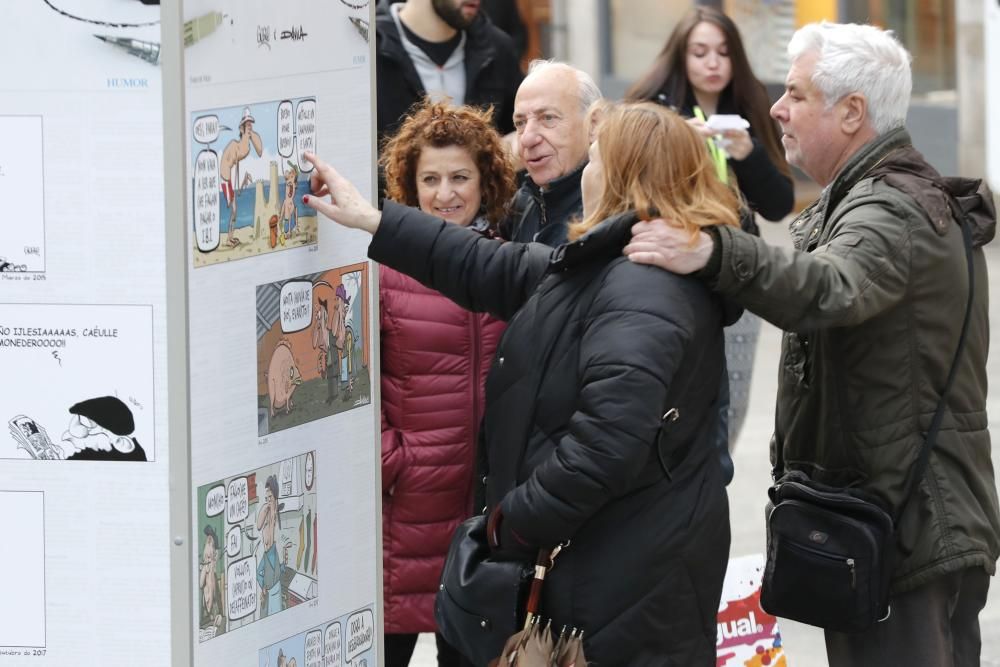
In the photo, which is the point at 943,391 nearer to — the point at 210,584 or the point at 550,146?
the point at 550,146

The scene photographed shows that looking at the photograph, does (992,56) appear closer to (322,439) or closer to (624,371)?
(624,371)

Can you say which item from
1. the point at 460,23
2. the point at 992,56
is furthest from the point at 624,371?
the point at 460,23

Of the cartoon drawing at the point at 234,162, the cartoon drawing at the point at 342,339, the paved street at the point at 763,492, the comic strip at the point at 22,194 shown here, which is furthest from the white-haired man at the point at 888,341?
the paved street at the point at 763,492

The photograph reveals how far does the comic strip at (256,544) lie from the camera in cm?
296

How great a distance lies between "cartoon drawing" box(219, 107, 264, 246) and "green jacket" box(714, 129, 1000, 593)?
1.02 metres

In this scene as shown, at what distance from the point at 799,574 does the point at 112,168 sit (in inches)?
63.2

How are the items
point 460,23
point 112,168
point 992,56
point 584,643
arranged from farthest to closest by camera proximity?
1. point 460,23
2. point 992,56
3. point 584,643
4. point 112,168

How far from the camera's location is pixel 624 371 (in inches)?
116

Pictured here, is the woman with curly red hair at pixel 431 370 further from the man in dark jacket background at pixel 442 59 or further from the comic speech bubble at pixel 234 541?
the man in dark jacket background at pixel 442 59

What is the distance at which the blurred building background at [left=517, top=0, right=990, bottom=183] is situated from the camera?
41.0ft

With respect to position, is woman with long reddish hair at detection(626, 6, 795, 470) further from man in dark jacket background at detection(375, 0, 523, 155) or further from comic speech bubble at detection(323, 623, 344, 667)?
comic speech bubble at detection(323, 623, 344, 667)

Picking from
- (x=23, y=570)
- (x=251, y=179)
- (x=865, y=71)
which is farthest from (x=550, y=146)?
(x=23, y=570)

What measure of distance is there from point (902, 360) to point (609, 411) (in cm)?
71

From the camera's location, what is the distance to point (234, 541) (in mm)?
3025
